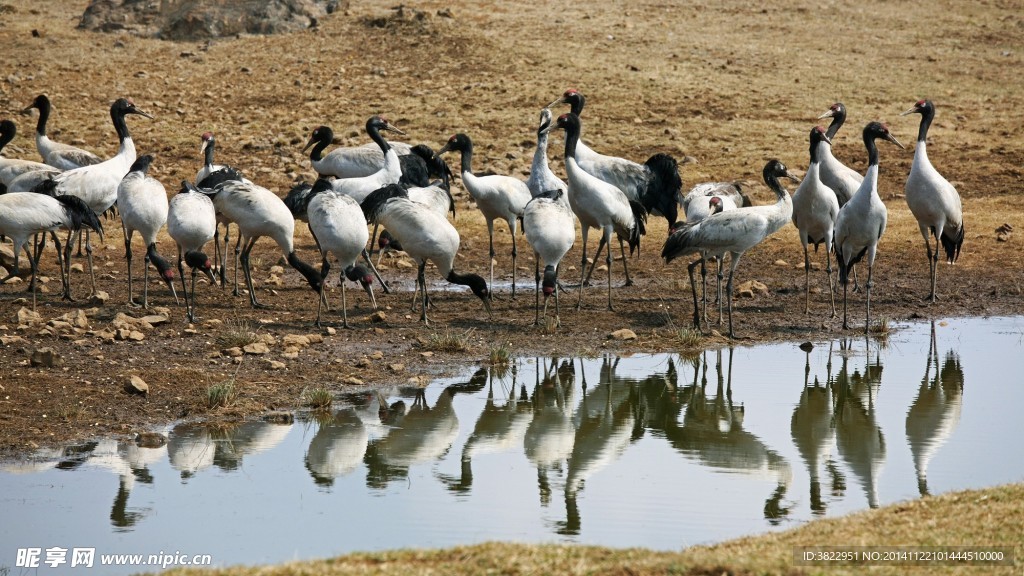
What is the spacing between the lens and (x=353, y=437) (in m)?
7.79

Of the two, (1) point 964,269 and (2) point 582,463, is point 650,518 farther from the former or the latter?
(1) point 964,269

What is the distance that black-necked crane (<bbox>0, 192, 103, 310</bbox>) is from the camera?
11.5 metres

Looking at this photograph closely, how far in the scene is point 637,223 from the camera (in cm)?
1323

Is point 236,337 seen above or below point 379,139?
below

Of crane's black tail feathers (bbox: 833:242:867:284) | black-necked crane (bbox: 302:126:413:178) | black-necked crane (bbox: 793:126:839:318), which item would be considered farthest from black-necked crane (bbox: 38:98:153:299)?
crane's black tail feathers (bbox: 833:242:867:284)

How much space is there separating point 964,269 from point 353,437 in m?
8.73

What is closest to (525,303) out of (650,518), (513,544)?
(650,518)

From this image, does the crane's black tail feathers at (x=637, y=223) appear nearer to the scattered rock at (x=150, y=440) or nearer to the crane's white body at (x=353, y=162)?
the crane's white body at (x=353, y=162)

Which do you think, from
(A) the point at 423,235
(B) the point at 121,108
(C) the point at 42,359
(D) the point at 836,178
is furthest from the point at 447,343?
(B) the point at 121,108

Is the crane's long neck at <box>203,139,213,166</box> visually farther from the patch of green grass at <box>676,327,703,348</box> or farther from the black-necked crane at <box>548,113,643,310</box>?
the patch of green grass at <box>676,327,703,348</box>

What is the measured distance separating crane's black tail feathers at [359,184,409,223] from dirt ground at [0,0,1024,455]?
2.83ft

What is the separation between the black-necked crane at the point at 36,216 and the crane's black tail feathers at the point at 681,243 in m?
5.41

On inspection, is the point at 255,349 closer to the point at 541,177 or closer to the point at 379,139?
the point at 541,177

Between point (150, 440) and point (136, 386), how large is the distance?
895mm
